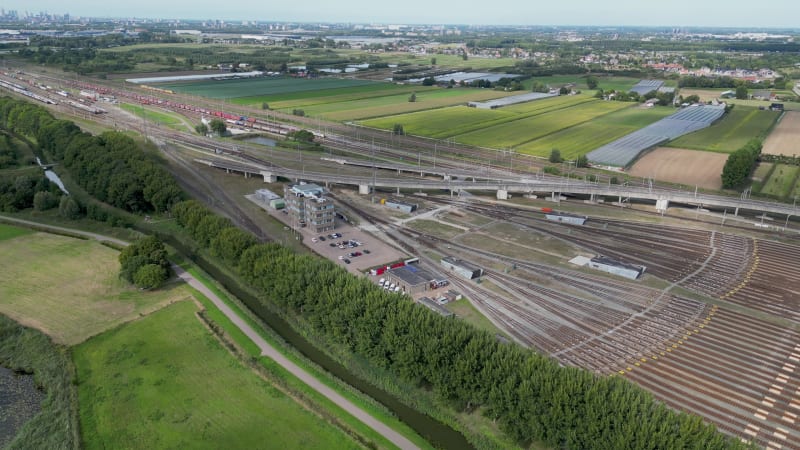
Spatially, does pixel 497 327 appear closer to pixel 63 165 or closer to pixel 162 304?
pixel 162 304

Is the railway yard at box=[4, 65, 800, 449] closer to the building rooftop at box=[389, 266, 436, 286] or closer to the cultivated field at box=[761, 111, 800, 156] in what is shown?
the building rooftop at box=[389, 266, 436, 286]

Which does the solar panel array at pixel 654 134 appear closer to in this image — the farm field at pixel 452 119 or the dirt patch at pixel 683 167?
the dirt patch at pixel 683 167

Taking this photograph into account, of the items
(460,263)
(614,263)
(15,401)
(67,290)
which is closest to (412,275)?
(460,263)

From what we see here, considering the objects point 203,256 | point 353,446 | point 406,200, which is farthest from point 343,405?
point 406,200

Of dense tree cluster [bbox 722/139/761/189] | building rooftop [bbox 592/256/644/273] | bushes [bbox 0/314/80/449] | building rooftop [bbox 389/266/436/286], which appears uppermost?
dense tree cluster [bbox 722/139/761/189]

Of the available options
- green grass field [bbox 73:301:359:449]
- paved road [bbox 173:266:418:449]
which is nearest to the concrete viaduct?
paved road [bbox 173:266:418:449]

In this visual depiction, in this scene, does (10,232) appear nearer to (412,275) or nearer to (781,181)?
(412,275)

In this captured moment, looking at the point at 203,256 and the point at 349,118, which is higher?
the point at 349,118
